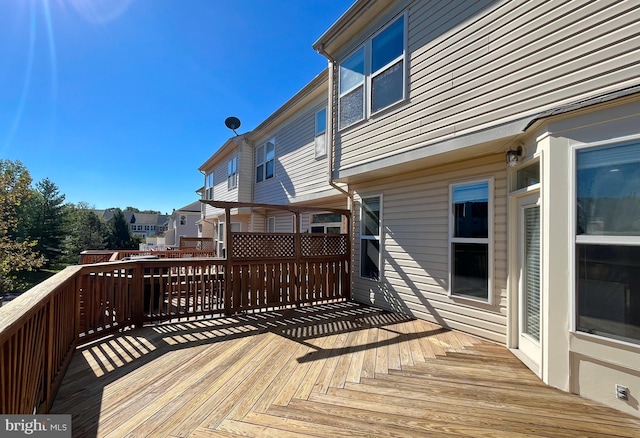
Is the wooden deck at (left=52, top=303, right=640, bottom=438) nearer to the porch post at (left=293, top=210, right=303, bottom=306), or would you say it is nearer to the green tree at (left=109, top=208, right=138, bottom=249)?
the porch post at (left=293, top=210, right=303, bottom=306)

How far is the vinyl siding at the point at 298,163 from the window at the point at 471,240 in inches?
142

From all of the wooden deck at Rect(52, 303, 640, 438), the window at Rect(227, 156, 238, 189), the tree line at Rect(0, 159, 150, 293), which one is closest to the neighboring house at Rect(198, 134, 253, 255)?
the window at Rect(227, 156, 238, 189)

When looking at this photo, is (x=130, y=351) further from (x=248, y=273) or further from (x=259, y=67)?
(x=259, y=67)

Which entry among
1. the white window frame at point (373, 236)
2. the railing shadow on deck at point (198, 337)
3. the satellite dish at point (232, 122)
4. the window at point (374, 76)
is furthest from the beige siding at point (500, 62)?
the satellite dish at point (232, 122)

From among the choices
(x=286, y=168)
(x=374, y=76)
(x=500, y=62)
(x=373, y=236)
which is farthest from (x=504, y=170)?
(x=286, y=168)

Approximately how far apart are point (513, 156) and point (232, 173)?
11.3 metres

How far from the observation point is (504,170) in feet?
12.5

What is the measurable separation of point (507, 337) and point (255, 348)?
3335 mm

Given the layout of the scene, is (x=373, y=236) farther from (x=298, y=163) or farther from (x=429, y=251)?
(x=298, y=163)

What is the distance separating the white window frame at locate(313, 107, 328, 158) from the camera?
7527 millimetres

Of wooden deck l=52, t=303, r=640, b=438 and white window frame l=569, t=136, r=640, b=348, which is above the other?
white window frame l=569, t=136, r=640, b=348

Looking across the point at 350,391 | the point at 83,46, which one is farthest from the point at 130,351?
the point at 83,46

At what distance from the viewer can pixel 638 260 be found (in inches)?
86.7

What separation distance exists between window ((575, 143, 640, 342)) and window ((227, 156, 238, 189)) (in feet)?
36.9
